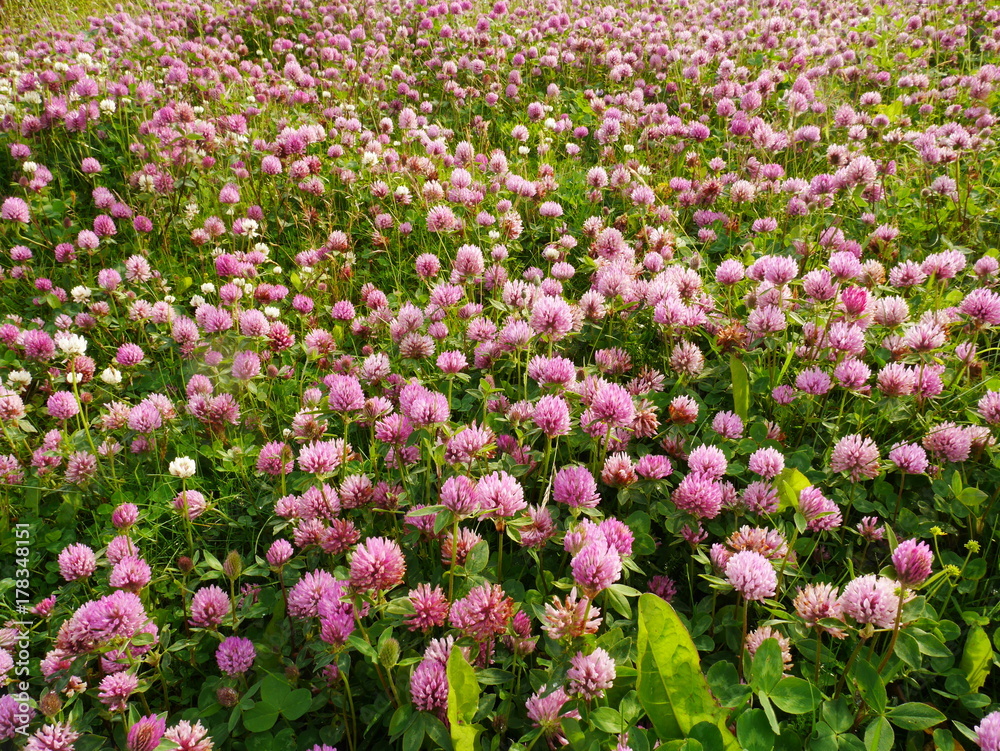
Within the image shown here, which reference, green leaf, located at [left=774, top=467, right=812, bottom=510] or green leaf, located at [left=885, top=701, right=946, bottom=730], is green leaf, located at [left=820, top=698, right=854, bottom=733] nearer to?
green leaf, located at [left=885, top=701, right=946, bottom=730]

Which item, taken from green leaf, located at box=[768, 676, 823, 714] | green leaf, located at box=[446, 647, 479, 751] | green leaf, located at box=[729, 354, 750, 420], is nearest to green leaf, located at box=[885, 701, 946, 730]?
green leaf, located at box=[768, 676, 823, 714]

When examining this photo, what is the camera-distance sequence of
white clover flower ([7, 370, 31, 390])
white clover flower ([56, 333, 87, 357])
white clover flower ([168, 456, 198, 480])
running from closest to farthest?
white clover flower ([168, 456, 198, 480]), white clover flower ([56, 333, 87, 357]), white clover flower ([7, 370, 31, 390])

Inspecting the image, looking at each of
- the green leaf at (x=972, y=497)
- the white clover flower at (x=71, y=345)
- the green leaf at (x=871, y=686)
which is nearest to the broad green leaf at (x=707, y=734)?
the green leaf at (x=871, y=686)

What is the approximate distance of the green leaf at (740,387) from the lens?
2.21 metres

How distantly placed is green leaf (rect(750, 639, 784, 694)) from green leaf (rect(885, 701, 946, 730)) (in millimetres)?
239

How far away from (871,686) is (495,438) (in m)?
1.18

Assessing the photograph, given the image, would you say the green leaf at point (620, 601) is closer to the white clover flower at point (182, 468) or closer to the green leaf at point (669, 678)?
the green leaf at point (669, 678)

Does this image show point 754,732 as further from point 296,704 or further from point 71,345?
point 71,345

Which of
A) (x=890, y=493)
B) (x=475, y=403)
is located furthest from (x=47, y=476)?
(x=890, y=493)

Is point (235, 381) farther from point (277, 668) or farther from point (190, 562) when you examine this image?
point (277, 668)

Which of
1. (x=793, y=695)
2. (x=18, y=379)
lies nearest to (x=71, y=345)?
(x=18, y=379)

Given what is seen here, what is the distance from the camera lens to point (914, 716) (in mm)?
1395

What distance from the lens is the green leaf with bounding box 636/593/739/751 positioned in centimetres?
133

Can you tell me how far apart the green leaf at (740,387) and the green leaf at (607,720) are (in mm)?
1180
